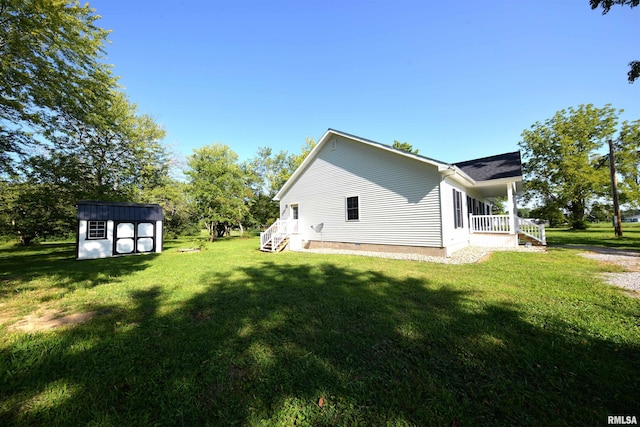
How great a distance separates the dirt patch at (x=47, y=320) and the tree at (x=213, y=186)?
64.5 ft

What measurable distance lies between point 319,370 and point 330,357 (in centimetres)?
24

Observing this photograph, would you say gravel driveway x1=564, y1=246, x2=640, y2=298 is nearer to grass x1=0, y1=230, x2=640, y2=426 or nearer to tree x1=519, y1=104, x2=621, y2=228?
grass x1=0, y1=230, x2=640, y2=426

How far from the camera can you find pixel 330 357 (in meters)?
2.50

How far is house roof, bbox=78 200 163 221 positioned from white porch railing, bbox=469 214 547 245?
17.6 metres

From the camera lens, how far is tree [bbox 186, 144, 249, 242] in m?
22.8

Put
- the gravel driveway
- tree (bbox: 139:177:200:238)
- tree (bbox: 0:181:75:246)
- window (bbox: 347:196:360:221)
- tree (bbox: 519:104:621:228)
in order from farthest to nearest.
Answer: tree (bbox: 519:104:621:228), tree (bbox: 139:177:200:238), window (bbox: 347:196:360:221), tree (bbox: 0:181:75:246), the gravel driveway

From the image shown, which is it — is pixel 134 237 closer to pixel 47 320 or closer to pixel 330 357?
pixel 47 320

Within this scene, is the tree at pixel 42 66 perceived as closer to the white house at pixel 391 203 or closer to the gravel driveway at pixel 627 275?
the white house at pixel 391 203

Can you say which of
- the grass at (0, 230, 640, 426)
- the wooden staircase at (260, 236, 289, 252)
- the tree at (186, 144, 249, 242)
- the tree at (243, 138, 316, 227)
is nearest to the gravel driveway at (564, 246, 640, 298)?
the grass at (0, 230, 640, 426)

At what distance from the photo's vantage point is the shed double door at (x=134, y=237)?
12.2 meters

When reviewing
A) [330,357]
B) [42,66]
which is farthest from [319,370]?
[42,66]

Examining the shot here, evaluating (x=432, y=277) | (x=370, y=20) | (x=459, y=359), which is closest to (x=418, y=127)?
(x=370, y=20)

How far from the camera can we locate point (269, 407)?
1.85m

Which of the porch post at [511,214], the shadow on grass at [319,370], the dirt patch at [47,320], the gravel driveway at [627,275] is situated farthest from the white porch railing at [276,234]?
the gravel driveway at [627,275]
